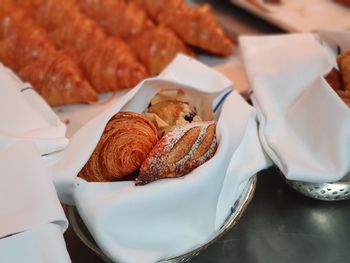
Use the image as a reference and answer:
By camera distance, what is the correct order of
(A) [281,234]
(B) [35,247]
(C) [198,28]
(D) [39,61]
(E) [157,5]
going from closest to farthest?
(B) [35,247], (A) [281,234], (D) [39,61], (C) [198,28], (E) [157,5]

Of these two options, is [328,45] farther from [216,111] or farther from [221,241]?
[221,241]

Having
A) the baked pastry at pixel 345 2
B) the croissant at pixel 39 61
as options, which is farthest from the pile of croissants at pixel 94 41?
the baked pastry at pixel 345 2

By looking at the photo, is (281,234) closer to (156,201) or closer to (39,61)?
(156,201)

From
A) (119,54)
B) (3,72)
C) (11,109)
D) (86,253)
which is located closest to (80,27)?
(119,54)

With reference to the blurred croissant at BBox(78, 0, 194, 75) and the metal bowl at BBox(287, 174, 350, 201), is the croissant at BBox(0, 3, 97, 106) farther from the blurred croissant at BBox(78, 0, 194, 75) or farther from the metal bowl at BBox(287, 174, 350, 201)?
the metal bowl at BBox(287, 174, 350, 201)

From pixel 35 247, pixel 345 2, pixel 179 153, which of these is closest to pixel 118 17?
pixel 345 2

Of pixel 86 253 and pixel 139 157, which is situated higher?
pixel 139 157
